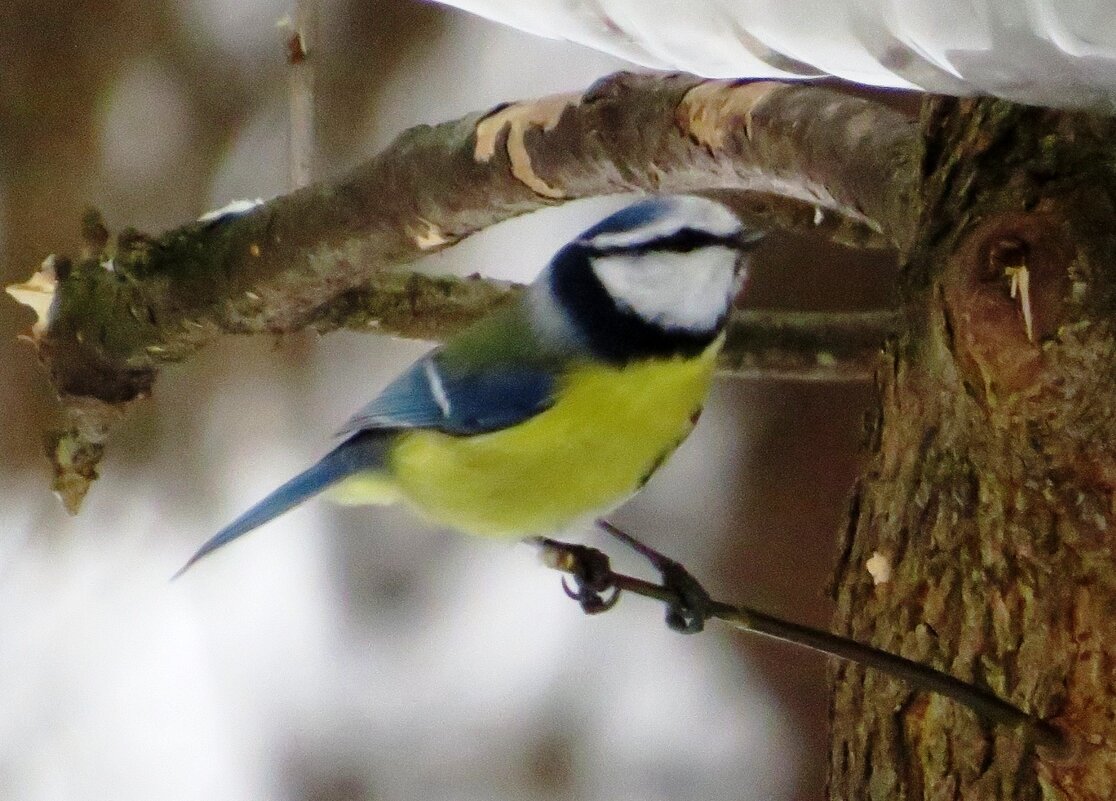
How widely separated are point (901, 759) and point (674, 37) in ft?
0.94

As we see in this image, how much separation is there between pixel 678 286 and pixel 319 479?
287 mm

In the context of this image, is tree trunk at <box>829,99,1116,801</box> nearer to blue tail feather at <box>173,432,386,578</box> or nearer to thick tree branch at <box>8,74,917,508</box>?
thick tree branch at <box>8,74,917,508</box>

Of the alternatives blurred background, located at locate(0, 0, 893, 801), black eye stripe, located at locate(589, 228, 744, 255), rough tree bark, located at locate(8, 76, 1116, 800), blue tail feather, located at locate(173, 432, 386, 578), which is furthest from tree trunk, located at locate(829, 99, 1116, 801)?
blurred background, located at locate(0, 0, 893, 801)

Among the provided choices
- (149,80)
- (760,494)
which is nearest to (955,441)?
(760,494)

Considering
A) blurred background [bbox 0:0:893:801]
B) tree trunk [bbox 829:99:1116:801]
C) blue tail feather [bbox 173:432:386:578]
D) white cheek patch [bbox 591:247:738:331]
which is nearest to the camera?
tree trunk [bbox 829:99:1116:801]

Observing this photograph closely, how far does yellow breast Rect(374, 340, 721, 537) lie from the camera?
2.01ft

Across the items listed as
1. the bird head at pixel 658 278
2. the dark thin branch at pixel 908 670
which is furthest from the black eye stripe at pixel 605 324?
the dark thin branch at pixel 908 670

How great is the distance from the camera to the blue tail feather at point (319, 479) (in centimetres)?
72

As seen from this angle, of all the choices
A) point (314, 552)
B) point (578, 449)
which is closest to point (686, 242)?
point (578, 449)

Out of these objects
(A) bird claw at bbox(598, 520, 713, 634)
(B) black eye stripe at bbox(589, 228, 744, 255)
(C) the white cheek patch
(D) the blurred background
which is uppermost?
(B) black eye stripe at bbox(589, 228, 744, 255)

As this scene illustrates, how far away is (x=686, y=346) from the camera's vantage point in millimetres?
614

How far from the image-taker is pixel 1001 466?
39cm

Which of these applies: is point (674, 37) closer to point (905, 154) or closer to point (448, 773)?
point (905, 154)

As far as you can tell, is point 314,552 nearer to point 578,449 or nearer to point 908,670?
point 578,449
